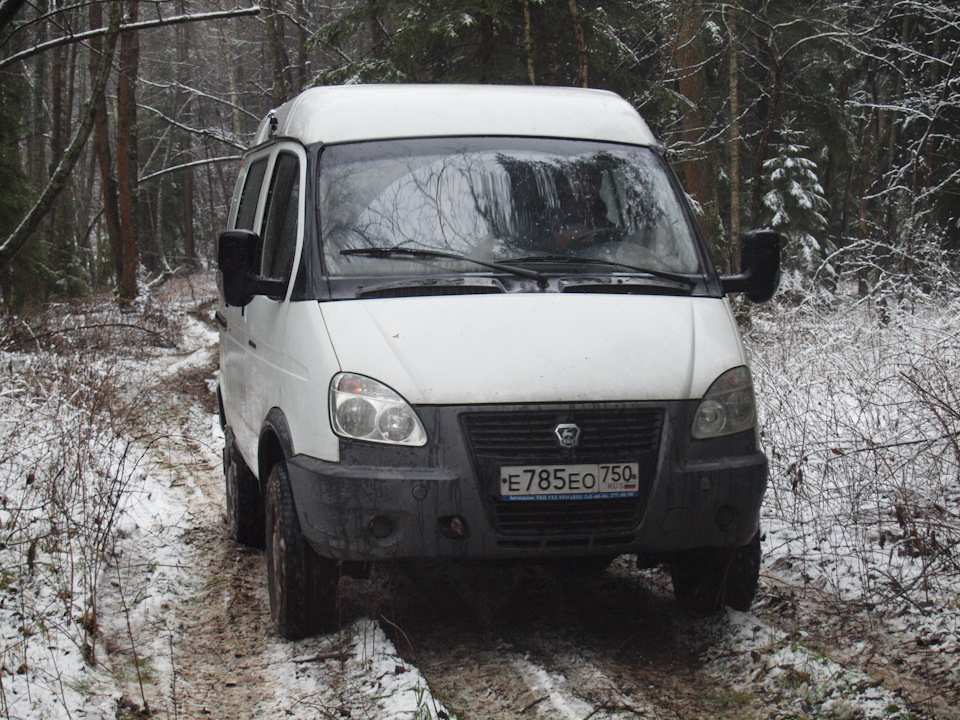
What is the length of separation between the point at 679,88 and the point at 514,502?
567 inches

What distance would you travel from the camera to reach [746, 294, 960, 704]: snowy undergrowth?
4.44 m

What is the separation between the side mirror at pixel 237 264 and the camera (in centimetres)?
443

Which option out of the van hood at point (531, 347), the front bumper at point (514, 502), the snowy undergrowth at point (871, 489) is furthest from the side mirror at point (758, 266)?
the front bumper at point (514, 502)

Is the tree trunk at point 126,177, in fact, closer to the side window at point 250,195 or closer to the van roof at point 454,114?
the side window at point 250,195

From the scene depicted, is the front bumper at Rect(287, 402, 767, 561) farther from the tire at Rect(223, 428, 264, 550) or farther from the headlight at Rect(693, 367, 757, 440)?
the tire at Rect(223, 428, 264, 550)

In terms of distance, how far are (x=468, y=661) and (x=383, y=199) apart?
2111 millimetres

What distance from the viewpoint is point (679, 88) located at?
1689 centimetres

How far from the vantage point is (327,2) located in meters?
27.6

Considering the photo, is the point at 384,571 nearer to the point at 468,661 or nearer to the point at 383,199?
the point at 468,661

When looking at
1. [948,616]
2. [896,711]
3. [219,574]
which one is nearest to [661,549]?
[896,711]

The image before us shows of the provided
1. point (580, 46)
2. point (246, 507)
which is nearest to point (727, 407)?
point (246, 507)

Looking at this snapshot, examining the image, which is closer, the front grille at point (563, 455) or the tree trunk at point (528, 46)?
the front grille at point (563, 455)

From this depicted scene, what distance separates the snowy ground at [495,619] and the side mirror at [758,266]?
1022 millimetres

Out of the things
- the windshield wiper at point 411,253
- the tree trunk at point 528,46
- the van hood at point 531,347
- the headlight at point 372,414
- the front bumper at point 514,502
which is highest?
the tree trunk at point 528,46
